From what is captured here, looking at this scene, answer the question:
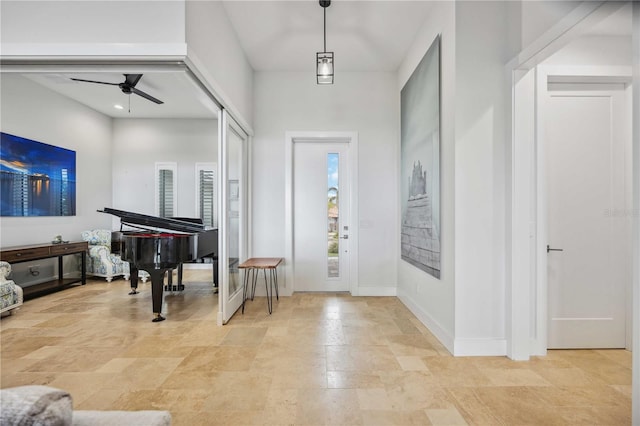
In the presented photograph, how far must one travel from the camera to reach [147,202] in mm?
6867

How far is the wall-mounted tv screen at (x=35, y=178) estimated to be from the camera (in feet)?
16.0

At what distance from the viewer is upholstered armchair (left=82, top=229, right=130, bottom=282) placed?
5738 mm

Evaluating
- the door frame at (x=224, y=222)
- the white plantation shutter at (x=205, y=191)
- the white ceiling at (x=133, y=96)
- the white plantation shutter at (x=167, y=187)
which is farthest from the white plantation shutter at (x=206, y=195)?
the door frame at (x=224, y=222)

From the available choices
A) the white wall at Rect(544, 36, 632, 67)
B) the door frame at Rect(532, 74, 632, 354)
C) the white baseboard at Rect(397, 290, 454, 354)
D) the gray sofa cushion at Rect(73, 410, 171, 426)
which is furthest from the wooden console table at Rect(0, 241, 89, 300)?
the white wall at Rect(544, 36, 632, 67)

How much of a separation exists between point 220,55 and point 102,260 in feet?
14.9

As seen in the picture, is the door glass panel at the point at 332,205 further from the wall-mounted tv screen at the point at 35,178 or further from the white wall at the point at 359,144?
the wall-mounted tv screen at the point at 35,178

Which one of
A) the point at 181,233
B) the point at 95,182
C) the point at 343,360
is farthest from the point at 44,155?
the point at 343,360

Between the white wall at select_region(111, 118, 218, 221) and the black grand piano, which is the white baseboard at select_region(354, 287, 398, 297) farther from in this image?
the white wall at select_region(111, 118, 218, 221)

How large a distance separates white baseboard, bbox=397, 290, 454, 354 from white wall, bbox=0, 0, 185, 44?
10.8ft

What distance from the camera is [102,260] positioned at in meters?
5.74

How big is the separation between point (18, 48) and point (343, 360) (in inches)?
136

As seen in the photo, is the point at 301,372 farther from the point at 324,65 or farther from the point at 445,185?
the point at 324,65

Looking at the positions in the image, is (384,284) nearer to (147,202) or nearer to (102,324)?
(102,324)

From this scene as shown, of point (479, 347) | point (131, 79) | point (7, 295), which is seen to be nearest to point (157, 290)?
point (7, 295)
